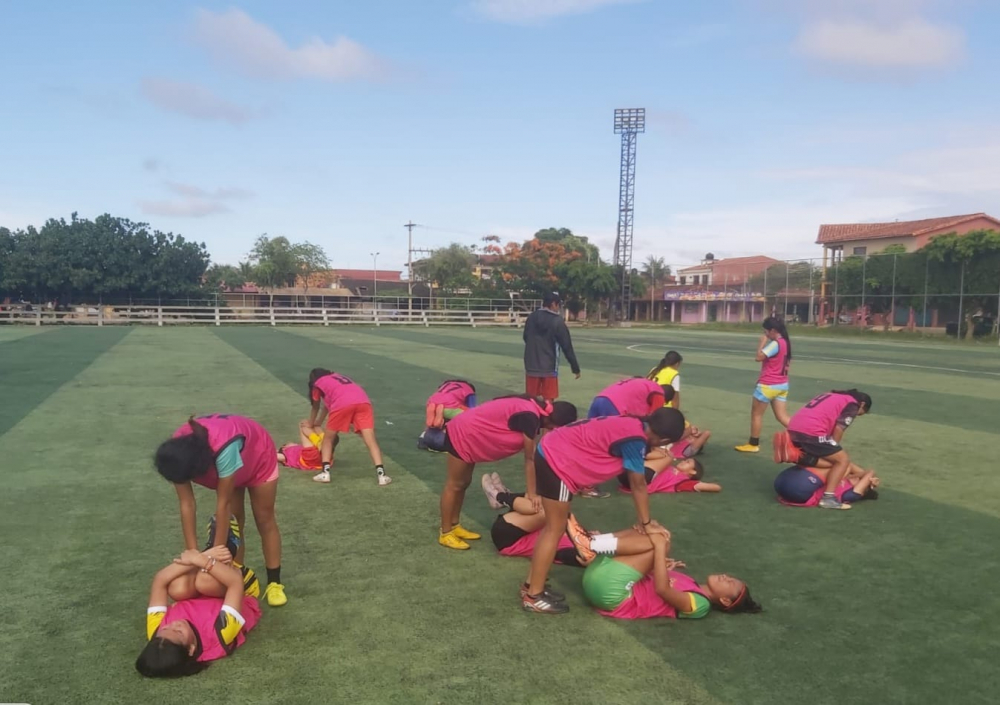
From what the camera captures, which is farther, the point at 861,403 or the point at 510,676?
the point at 861,403

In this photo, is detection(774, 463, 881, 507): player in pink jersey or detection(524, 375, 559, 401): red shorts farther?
detection(524, 375, 559, 401): red shorts

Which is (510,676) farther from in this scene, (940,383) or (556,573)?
(940,383)

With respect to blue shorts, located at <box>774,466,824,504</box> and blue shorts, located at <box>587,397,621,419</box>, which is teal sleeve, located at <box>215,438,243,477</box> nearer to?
blue shorts, located at <box>587,397,621,419</box>

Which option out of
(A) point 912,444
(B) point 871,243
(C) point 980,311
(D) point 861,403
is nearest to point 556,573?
(D) point 861,403

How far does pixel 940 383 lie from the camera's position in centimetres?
1722

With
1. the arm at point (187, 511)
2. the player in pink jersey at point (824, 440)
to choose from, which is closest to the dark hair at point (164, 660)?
the arm at point (187, 511)

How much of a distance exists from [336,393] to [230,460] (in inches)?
144

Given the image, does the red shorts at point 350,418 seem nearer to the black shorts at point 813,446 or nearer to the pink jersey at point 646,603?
the pink jersey at point 646,603

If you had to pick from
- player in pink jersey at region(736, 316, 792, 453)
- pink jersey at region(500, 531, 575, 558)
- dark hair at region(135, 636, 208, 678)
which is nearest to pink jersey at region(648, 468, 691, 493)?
player in pink jersey at region(736, 316, 792, 453)

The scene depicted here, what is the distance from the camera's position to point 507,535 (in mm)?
5742

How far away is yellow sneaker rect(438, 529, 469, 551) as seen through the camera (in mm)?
5887

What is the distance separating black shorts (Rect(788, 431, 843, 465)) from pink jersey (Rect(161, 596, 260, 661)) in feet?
17.2

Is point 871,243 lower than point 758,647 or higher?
higher

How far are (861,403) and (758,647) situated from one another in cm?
375
